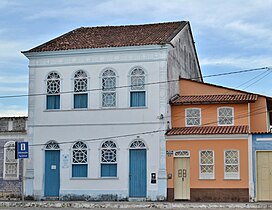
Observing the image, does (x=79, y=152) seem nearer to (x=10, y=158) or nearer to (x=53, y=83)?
(x=10, y=158)

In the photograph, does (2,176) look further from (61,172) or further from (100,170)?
(100,170)

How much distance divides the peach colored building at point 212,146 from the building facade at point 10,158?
8.53 meters

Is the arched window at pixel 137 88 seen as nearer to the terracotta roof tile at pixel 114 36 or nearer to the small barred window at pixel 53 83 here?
the terracotta roof tile at pixel 114 36

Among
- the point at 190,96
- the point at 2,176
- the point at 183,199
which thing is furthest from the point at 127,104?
the point at 2,176

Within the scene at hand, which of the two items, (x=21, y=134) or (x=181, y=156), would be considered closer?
(x=181, y=156)

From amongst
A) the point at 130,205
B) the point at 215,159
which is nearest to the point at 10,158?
the point at 130,205

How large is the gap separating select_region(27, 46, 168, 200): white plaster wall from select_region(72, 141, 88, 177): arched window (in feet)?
0.91

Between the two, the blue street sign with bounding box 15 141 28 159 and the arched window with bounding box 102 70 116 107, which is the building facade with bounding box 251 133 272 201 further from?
the blue street sign with bounding box 15 141 28 159

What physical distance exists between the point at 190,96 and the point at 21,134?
32.1ft

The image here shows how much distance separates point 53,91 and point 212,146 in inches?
378

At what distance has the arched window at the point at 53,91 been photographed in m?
34.4

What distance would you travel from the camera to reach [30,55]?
34.9 metres

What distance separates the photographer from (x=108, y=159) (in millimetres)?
33031

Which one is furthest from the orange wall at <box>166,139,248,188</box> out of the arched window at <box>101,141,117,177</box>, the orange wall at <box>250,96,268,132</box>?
the orange wall at <box>250,96,268,132</box>
